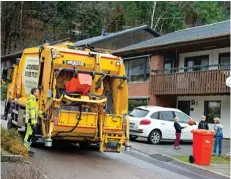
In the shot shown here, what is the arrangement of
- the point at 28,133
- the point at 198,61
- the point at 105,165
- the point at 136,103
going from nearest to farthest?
the point at 105,165
the point at 28,133
the point at 198,61
the point at 136,103

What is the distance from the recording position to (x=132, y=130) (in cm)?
1906

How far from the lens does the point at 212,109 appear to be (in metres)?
25.5

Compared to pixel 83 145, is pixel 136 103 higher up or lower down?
higher up

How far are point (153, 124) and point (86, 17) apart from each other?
4107 centimetres

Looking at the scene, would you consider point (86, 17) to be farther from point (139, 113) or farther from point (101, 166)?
point (101, 166)

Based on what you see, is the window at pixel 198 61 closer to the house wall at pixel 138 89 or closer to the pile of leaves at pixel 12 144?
the house wall at pixel 138 89

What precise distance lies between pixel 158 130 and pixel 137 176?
8.36 metres

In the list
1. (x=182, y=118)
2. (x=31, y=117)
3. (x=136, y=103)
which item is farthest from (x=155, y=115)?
(x=136, y=103)

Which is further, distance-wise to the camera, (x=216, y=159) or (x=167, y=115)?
(x=167, y=115)

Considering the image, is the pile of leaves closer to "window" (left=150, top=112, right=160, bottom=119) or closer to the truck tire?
the truck tire

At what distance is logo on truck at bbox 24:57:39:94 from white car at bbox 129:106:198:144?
5.22 metres

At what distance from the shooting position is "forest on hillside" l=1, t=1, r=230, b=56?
188 ft

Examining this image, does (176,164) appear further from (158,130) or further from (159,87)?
(159,87)

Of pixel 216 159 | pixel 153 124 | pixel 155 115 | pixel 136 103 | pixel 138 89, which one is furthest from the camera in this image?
pixel 138 89
